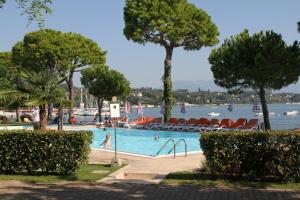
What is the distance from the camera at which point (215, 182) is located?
38.1ft

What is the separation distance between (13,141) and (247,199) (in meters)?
7.18

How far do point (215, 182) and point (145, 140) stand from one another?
20.0 m

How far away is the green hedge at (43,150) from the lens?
13.1 m

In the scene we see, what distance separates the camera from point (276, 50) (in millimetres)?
30312

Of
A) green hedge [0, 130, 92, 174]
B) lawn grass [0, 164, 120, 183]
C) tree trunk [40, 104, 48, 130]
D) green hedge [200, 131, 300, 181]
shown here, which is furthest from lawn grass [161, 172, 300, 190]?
tree trunk [40, 104, 48, 130]

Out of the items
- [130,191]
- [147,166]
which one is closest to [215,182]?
[130,191]

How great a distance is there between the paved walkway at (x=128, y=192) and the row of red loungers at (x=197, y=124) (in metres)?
21.8

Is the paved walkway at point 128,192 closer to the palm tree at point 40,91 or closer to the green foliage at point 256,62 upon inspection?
the palm tree at point 40,91

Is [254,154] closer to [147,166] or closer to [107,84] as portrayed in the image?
[147,166]

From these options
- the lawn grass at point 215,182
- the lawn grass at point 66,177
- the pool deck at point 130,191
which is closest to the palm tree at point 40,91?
the lawn grass at point 66,177

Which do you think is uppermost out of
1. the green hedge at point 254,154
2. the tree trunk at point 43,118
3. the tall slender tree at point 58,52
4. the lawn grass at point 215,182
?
the tall slender tree at point 58,52

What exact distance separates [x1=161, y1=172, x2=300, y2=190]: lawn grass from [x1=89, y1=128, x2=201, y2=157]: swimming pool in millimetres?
11550

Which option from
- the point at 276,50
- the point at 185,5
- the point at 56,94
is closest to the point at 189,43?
the point at 185,5

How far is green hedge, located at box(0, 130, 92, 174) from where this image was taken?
13055 millimetres
